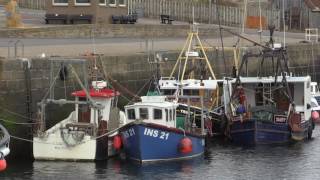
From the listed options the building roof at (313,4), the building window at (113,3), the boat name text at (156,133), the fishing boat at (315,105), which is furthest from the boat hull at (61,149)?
the building roof at (313,4)

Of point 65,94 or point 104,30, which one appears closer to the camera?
point 65,94

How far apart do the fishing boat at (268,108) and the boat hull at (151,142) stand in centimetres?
409

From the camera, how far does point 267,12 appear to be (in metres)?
71.5

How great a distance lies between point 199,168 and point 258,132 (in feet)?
16.1

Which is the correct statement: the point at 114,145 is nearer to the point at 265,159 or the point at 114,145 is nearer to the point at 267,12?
the point at 265,159

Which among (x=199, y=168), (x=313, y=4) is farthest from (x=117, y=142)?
(x=313, y=4)

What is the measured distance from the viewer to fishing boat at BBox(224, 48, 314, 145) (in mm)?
30719

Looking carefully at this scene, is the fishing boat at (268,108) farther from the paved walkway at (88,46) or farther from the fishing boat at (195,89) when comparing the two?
the paved walkway at (88,46)

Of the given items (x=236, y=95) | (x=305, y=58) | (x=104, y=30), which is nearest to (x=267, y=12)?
(x=305, y=58)

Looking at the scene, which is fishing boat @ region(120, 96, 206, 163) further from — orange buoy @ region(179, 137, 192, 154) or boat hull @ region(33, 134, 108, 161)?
boat hull @ region(33, 134, 108, 161)

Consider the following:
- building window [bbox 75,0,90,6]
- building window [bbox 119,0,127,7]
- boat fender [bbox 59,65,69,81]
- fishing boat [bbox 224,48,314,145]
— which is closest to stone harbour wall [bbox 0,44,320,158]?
boat fender [bbox 59,65,69,81]

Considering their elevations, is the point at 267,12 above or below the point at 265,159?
above

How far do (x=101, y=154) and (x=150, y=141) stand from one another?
5.56 feet

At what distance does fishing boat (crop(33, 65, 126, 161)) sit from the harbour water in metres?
0.33
